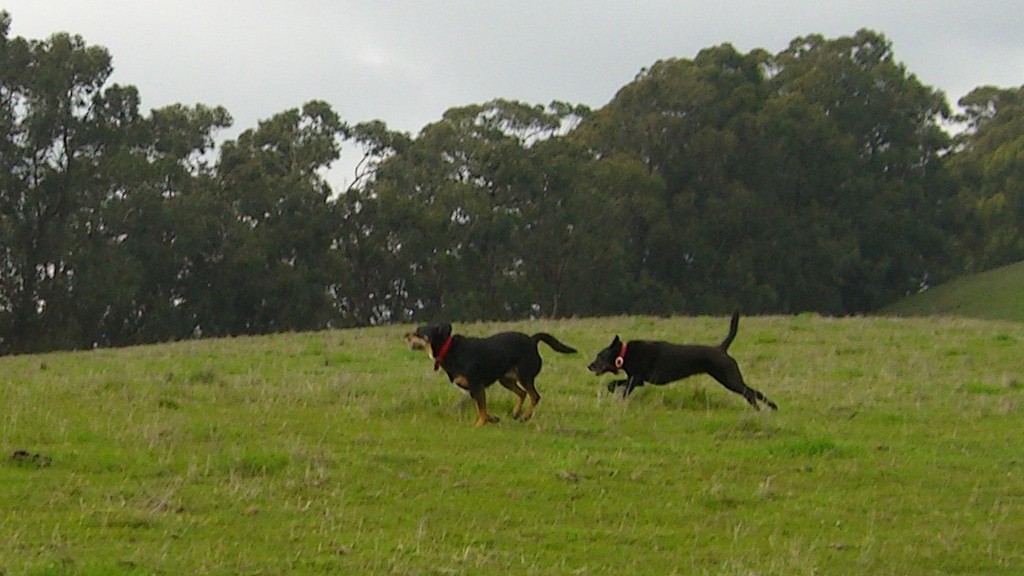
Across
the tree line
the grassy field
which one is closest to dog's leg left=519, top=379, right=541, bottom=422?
the grassy field

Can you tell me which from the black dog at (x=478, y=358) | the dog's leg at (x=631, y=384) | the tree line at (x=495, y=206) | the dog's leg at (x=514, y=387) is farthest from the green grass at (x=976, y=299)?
the black dog at (x=478, y=358)

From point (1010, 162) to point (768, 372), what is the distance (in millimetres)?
55870

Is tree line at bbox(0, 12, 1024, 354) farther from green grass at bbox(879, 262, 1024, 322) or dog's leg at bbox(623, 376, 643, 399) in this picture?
dog's leg at bbox(623, 376, 643, 399)

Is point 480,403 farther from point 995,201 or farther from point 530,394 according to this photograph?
point 995,201

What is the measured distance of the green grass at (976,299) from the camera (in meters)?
51.6

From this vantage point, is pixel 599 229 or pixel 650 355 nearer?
pixel 650 355

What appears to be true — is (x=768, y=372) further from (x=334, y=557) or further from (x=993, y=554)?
(x=334, y=557)

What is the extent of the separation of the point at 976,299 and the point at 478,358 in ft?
156

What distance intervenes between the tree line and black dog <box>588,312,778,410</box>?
32704 mm

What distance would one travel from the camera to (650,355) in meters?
14.7

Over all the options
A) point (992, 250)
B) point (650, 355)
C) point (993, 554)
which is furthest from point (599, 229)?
point (993, 554)

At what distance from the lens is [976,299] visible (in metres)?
54.7

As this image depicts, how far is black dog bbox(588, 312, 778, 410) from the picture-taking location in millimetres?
14555

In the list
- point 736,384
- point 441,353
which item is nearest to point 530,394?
point 441,353
